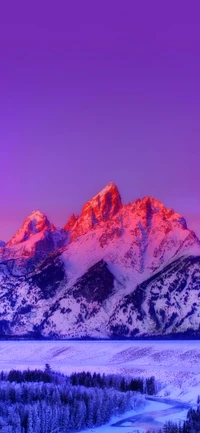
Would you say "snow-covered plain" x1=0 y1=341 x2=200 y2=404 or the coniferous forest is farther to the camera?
"snow-covered plain" x1=0 y1=341 x2=200 y2=404

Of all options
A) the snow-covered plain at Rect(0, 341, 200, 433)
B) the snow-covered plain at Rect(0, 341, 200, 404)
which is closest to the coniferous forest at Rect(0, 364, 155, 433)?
the snow-covered plain at Rect(0, 341, 200, 433)

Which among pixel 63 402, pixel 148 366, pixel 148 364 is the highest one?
pixel 148 364

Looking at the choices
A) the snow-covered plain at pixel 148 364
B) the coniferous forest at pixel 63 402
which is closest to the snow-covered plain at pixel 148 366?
the snow-covered plain at pixel 148 364

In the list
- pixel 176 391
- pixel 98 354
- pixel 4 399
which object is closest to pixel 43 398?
pixel 4 399

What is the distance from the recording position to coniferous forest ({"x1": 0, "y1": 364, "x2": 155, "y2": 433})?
85.2m

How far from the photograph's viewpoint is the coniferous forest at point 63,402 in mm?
85250

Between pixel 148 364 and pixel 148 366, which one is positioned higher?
pixel 148 364

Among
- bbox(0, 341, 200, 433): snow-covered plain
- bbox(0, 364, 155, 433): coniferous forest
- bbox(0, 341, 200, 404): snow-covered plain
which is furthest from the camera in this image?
bbox(0, 341, 200, 404): snow-covered plain

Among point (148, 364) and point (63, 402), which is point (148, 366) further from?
point (63, 402)

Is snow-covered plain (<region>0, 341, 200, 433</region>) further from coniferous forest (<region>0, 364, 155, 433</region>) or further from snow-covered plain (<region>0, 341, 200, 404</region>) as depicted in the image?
coniferous forest (<region>0, 364, 155, 433</region>)

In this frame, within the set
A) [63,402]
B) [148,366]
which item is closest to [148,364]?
[148,366]

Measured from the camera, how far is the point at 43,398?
103062mm

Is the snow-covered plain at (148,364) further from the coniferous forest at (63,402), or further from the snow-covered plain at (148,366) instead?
the coniferous forest at (63,402)

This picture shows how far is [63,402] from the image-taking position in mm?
98438
